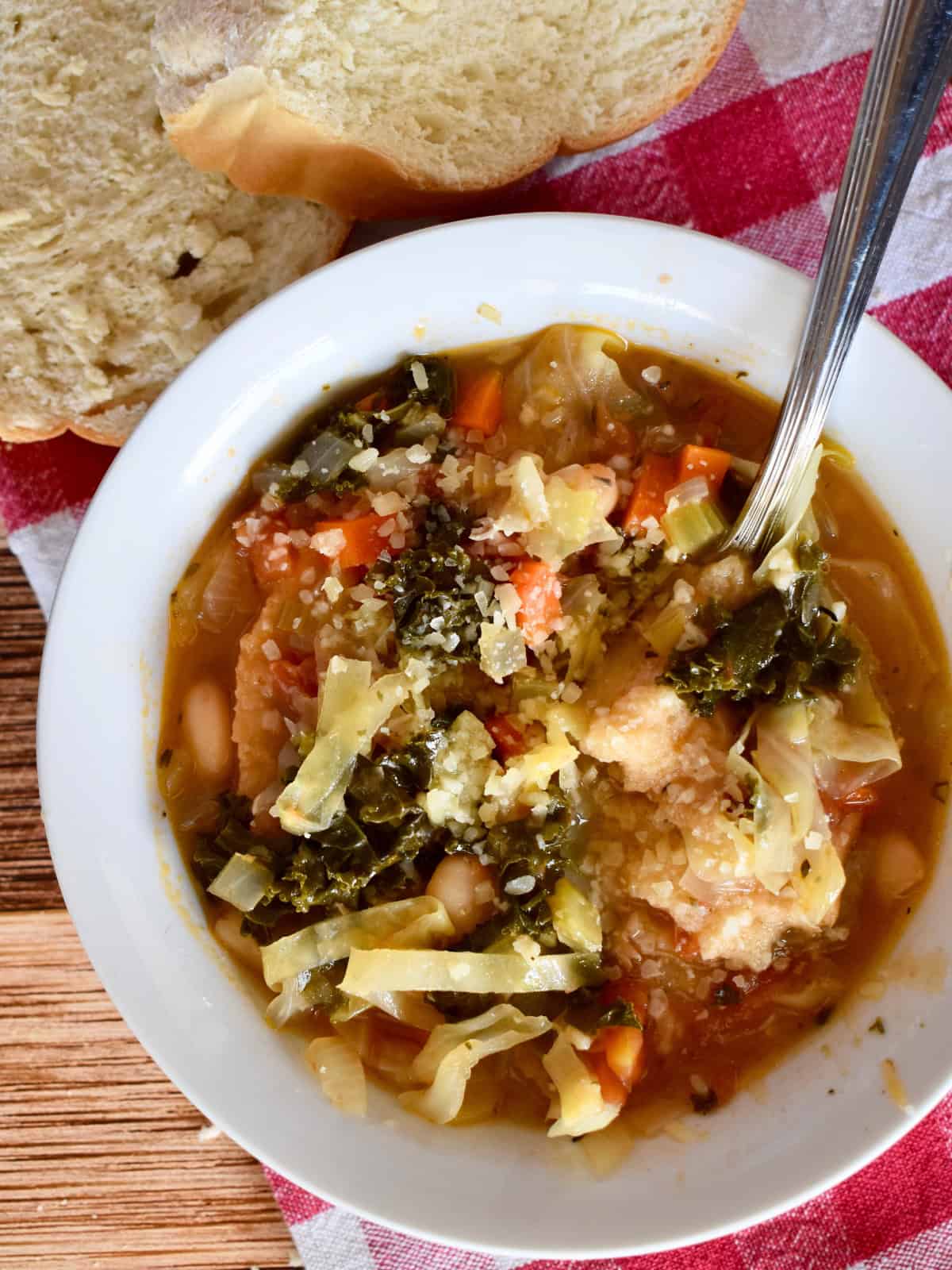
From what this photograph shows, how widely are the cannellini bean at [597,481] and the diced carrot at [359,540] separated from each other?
43 cm

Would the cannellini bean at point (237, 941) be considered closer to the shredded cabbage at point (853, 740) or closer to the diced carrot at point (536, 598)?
the diced carrot at point (536, 598)

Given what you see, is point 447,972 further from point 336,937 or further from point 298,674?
point 298,674

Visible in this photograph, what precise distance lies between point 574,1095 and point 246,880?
86 cm

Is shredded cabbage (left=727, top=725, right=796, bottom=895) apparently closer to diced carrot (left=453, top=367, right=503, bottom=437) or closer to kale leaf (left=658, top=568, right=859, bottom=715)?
kale leaf (left=658, top=568, right=859, bottom=715)

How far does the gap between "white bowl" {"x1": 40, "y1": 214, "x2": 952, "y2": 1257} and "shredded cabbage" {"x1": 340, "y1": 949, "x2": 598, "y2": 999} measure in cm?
34

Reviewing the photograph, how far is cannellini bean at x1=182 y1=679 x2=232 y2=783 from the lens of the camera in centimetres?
256

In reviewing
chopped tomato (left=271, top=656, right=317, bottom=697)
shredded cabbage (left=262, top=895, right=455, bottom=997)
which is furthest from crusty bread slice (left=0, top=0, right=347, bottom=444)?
shredded cabbage (left=262, top=895, right=455, bottom=997)

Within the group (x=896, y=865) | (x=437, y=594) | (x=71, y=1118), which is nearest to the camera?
(x=437, y=594)

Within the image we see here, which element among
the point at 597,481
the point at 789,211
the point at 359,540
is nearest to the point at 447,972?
the point at 359,540

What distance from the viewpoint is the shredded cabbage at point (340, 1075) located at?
2.48m

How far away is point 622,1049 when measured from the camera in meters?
2.41

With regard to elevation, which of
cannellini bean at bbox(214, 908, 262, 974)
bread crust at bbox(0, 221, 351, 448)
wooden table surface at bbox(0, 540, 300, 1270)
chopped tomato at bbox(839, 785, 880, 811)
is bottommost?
wooden table surface at bbox(0, 540, 300, 1270)

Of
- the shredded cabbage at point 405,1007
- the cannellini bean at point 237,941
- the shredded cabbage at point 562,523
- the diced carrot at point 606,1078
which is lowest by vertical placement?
the cannellini bean at point 237,941

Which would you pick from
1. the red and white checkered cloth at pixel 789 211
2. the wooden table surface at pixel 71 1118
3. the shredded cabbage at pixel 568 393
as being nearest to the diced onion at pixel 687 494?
the shredded cabbage at pixel 568 393
